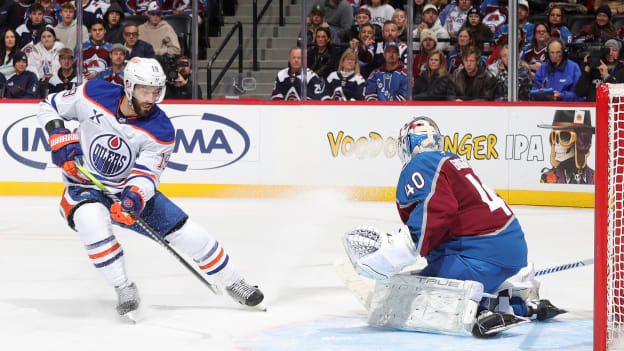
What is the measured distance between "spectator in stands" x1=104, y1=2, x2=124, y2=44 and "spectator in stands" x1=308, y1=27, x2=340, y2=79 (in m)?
1.91

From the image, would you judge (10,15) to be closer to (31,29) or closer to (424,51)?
(31,29)

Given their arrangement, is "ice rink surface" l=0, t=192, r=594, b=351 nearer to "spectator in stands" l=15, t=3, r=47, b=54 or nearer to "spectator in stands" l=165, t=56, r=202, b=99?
"spectator in stands" l=165, t=56, r=202, b=99

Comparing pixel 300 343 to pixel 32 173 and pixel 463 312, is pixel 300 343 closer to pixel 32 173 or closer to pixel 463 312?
pixel 463 312

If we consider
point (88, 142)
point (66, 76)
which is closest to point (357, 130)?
point (66, 76)

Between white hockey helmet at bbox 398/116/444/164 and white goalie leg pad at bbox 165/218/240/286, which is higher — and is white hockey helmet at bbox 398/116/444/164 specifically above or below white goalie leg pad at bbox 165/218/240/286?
above

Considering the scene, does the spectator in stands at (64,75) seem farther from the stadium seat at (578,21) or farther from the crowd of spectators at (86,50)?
the stadium seat at (578,21)

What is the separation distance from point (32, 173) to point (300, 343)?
6186 millimetres

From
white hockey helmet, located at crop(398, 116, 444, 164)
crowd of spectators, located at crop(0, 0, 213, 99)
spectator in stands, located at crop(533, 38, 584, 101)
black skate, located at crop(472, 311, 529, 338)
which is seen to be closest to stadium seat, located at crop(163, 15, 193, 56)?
crowd of spectators, located at crop(0, 0, 213, 99)

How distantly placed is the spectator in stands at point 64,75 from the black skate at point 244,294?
5427mm

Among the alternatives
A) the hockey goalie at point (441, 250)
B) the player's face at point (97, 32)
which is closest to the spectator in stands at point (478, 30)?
the player's face at point (97, 32)

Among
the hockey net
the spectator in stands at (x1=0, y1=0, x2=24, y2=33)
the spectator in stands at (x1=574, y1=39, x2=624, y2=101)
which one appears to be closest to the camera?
the hockey net

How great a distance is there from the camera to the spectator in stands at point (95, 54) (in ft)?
30.2

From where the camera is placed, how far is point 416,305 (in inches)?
147

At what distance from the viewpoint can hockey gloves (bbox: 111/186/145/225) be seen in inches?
156
